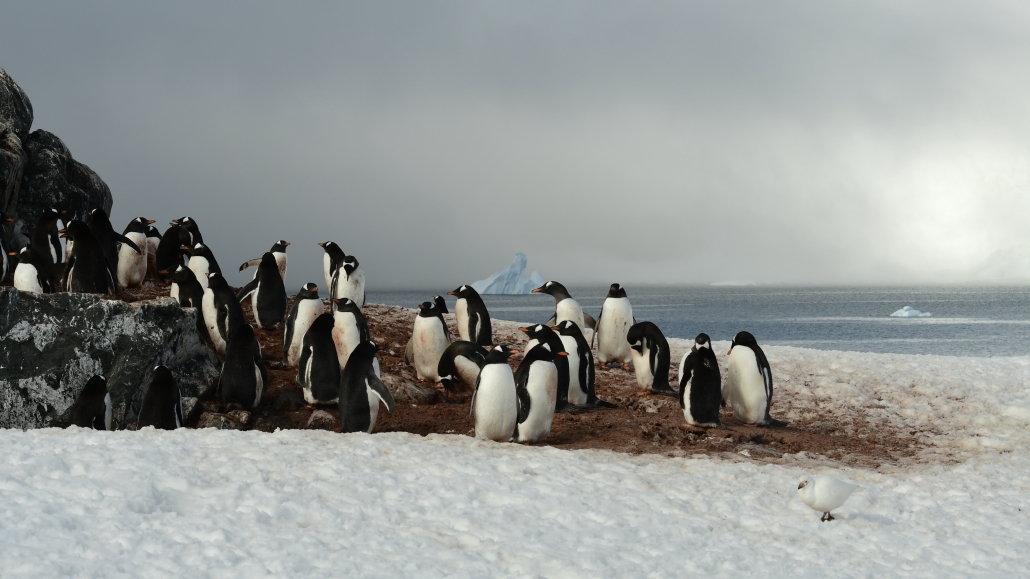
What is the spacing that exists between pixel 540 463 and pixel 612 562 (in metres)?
1.94

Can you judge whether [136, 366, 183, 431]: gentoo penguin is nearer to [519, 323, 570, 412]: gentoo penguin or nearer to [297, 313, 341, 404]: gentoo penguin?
[297, 313, 341, 404]: gentoo penguin

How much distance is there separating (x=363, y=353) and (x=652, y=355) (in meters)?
3.99

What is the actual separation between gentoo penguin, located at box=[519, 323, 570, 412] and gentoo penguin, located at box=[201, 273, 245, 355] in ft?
12.7

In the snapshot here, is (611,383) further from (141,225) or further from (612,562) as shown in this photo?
(141,225)

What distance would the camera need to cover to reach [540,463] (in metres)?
6.34

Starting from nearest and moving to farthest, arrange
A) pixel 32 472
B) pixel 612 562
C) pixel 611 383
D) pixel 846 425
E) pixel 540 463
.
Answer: pixel 612 562, pixel 32 472, pixel 540 463, pixel 846 425, pixel 611 383

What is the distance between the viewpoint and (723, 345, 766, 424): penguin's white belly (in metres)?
8.91

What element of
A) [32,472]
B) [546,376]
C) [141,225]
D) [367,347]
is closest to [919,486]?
[546,376]

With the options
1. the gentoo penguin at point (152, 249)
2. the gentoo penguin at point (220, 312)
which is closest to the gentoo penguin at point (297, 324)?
the gentoo penguin at point (220, 312)

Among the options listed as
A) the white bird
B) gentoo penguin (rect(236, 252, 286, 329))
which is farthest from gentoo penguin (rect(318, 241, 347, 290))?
the white bird

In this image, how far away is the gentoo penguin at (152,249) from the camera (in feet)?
50.9

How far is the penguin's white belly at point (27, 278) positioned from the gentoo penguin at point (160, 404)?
443 cm

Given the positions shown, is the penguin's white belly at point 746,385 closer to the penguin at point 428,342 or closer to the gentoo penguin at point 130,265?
the penguin at point 428,342

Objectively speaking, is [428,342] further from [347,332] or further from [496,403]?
[496,403]
